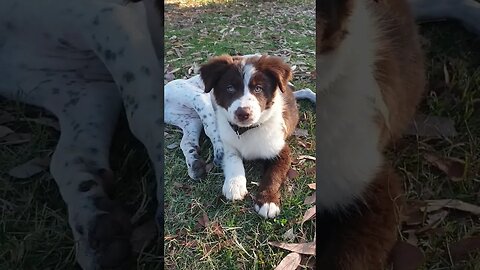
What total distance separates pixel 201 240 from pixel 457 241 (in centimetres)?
58

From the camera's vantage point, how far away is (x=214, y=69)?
4.46ft

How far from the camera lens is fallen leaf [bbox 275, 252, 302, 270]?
1.39 meters

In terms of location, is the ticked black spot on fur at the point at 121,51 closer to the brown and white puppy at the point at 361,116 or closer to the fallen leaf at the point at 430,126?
the brown and white puppy at the point at 361,116

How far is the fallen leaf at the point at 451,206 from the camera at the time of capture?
1561 millimetres

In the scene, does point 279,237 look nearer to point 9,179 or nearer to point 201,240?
point 201,240

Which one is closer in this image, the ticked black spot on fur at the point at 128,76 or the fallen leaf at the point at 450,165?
the ticked black spot on fur at the point at 128,76

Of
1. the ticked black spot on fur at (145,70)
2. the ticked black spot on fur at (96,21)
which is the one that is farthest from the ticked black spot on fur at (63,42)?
the ticked black spot on fur at (145,70)

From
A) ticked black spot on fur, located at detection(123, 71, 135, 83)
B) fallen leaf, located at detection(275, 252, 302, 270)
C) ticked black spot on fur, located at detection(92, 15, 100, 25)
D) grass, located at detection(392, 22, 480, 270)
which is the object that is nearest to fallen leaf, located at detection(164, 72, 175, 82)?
ticked black spot on fur, located at detection(123, 71, 135, 83)

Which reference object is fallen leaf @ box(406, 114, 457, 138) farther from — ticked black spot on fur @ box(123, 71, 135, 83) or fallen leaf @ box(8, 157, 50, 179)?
fallen leaf @ box(8, 157, 50, 179)

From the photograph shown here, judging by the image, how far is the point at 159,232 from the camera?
58.9 inches

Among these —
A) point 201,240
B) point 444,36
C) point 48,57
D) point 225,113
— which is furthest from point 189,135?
point 444,36

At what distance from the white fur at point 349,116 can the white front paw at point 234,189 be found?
0.16 metres

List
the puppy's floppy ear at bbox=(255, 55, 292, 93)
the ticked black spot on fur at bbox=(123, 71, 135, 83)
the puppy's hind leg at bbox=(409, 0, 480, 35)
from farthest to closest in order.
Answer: the puppy's hind leg at bbox=(409, 0, 480, 35), the ticked black spot on fur at bbox=(123, 71, 135, 83), the puppy's floppy ear at bbox=(255, 55, 292, 93)

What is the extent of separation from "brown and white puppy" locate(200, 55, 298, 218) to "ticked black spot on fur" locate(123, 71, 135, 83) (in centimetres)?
18
